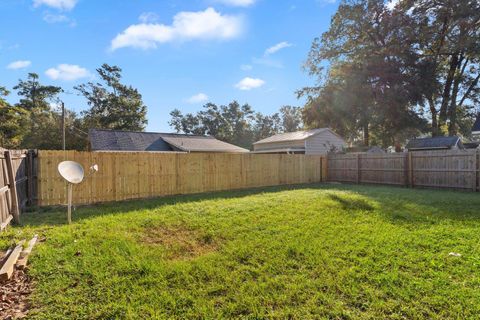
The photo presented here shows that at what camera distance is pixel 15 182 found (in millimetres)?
5344

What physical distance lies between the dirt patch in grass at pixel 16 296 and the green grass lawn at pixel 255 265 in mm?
92

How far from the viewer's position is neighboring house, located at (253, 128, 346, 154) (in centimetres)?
2002

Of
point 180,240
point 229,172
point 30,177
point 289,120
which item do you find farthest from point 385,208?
point 289,120

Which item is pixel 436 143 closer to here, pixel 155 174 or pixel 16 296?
pixel 155 174

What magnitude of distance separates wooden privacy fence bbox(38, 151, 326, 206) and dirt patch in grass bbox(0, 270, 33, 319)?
452 centimetres

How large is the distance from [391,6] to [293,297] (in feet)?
75.5

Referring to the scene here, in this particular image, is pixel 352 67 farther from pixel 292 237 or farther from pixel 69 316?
pixel 69 316

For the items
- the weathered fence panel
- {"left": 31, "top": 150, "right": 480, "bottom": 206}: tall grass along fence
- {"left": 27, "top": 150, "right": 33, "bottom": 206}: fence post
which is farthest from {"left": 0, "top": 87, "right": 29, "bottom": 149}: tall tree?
the weathered fence panel

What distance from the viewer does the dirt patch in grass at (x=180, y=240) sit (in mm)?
3848

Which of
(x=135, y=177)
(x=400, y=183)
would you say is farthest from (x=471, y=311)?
(x=400, y=183)

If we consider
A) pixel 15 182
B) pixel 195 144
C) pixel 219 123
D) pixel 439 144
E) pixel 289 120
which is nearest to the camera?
pixel 15 182

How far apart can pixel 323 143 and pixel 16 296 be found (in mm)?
20554

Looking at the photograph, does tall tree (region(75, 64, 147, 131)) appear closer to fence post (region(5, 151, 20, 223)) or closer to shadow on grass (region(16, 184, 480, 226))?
shadow on grass (region(16, 184, 480, 226))

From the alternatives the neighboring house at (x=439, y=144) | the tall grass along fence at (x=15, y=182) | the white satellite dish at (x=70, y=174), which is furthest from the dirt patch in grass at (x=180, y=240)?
the neighboring house at (x=439, y=144)
